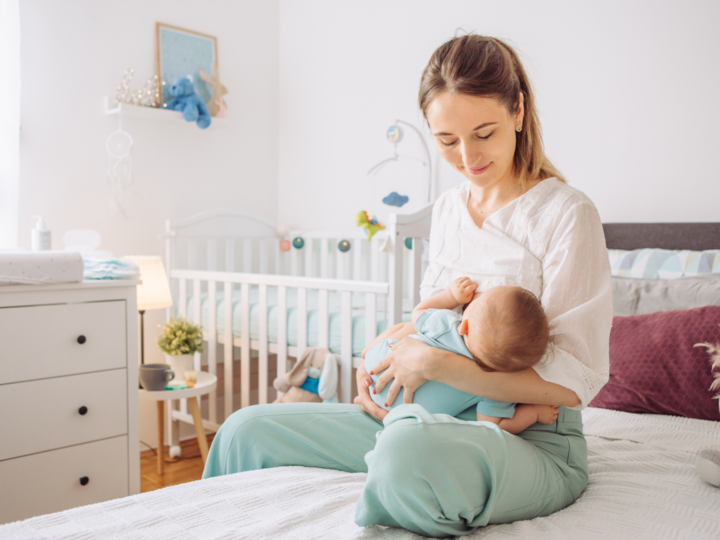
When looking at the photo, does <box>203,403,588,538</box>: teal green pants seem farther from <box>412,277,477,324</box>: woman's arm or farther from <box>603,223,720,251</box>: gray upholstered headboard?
<box>603,223,720,251</box>: gray upholstered headboard

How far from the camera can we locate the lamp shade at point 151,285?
2.26 metres

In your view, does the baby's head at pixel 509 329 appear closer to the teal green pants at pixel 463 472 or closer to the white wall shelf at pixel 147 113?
the teal green pants at pixel 463 472

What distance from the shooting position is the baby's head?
0.82 meters

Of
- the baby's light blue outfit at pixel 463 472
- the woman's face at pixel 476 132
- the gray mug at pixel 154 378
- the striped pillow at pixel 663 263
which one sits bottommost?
the gray mug at pixel 154 378

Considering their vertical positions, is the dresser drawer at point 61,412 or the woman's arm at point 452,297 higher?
the woman's arm at point 452,297

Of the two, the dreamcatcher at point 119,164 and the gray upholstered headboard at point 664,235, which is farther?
the dreamcatcher at point 119,164

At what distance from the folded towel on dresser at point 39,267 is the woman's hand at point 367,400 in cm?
101

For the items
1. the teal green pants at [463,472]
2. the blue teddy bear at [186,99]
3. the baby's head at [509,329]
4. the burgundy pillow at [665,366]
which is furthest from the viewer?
the blue teddy bear at [186,99]

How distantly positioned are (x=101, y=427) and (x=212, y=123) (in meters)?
1.63

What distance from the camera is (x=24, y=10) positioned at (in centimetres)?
225

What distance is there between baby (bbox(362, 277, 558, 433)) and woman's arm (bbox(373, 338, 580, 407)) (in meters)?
0.01

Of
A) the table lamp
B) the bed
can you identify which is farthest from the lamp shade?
the bed

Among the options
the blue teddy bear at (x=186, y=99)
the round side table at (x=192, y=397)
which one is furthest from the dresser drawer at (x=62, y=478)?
the blue teddy bear at (x=186, y=99)

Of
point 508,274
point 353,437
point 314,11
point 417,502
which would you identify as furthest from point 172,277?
point 417,502
